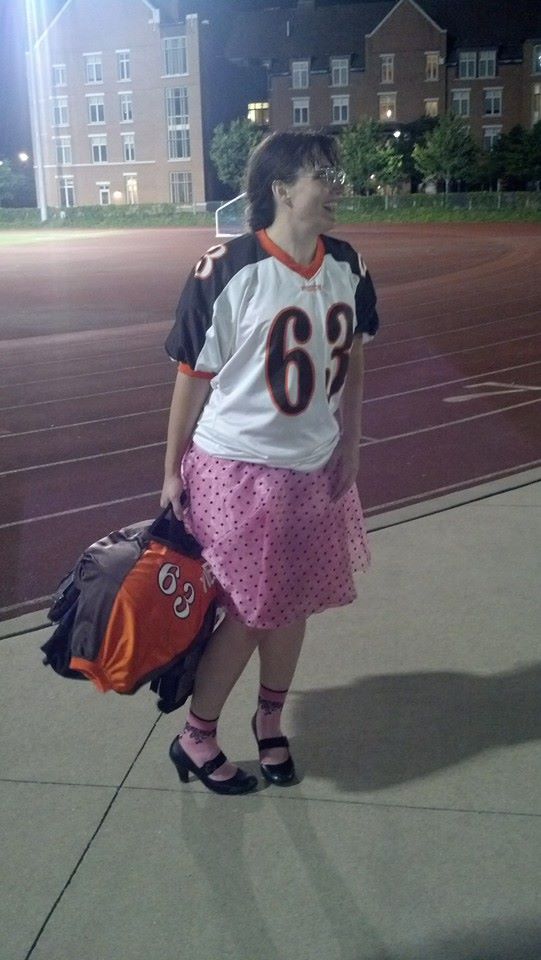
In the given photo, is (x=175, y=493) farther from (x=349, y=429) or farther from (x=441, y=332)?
(x=441, y=332)

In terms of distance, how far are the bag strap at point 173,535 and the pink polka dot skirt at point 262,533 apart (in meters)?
0.03

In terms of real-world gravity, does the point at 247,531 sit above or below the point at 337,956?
above

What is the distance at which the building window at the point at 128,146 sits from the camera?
225 feet

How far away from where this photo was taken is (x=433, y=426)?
8.38m

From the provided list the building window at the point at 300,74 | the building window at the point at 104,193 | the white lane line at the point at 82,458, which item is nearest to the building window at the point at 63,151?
the building window at the point at 104,193

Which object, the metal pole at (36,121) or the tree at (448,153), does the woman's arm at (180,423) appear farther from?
the metal pole at (36,121)

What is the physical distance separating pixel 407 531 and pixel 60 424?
4.35 m

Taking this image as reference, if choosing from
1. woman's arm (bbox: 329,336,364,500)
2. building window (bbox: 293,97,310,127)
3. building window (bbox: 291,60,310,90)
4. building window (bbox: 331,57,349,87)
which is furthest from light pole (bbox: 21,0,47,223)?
woman's arm (bbox: 329,336,364,500)

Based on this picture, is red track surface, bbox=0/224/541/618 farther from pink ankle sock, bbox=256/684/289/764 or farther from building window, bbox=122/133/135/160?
building window, bbox=122/133/135/160

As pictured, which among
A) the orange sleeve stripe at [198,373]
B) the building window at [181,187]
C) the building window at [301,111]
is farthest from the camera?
the building window at [301,111]

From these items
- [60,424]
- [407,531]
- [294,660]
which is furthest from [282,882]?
[60,424]

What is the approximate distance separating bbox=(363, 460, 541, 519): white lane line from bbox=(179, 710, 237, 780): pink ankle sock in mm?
2947

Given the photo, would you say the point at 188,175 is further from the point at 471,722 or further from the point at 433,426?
the point at 471,722

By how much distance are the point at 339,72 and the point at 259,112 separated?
565cm
